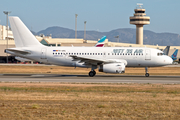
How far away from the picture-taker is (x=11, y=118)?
13.1 meters

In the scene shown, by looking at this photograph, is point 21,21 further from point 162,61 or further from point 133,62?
point 162,61

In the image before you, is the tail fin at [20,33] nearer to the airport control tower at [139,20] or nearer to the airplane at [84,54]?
the airplane at [84,54]

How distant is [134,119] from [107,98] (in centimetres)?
659

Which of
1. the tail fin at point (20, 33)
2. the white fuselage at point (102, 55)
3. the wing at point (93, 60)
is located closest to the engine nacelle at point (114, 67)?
the wing at point (93, 60)

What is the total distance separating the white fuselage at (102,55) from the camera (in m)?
41.0

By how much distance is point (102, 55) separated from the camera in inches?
1628

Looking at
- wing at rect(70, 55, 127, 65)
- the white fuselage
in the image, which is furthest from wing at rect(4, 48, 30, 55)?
wing at rect(70, 55, 127, 65)

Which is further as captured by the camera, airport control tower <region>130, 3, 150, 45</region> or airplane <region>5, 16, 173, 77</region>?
airport control tower <region>130, 3, 150, 45</region>

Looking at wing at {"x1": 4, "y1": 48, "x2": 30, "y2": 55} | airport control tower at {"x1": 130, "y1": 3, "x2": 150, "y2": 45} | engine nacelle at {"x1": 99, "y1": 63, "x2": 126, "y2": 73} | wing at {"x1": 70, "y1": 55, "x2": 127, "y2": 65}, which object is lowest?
engine nacelle at {"x1": 99, "y1": 63, "x2": 126, "y2": 73}

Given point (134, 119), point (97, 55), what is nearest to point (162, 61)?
point (97, 55)

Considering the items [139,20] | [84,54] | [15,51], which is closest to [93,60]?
[84,54]

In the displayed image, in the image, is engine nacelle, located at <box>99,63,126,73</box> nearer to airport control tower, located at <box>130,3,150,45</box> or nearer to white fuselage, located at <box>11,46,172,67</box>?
white fuselage, located at <box>11,46,172,67</box>

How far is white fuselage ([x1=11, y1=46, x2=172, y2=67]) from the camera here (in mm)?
40969

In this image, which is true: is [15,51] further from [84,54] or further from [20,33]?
[84,54]
